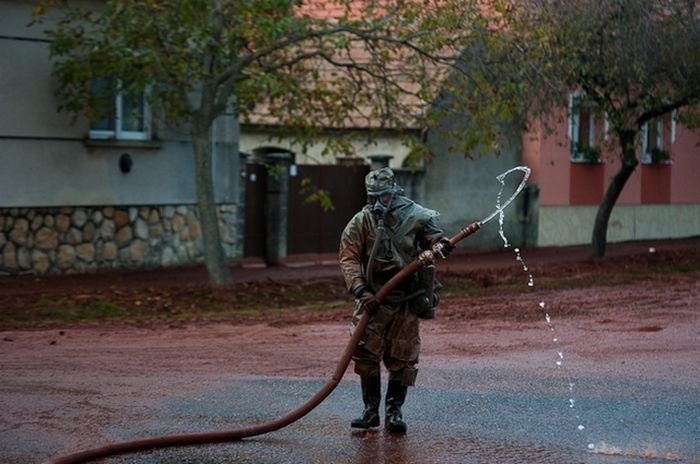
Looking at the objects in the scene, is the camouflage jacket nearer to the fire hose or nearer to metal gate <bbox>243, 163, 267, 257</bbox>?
the fire hose

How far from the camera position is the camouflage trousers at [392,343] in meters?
8.97

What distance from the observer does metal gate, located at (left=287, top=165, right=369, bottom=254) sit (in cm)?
2616

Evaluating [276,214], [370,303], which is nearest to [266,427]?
[370,303]

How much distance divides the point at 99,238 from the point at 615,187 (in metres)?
9.55

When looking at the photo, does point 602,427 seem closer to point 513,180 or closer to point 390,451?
point 390,451

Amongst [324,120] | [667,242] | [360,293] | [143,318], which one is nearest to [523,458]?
[360,293]

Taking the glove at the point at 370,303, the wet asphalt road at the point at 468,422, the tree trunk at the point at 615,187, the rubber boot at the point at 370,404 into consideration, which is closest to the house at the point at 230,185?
the tree trunk at the point at 615,187

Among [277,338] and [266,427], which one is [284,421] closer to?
[266,427]

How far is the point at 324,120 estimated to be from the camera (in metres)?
20.6

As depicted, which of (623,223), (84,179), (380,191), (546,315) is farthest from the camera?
(623,223)

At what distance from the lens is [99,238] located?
21.7 metres

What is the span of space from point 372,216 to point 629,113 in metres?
14.3

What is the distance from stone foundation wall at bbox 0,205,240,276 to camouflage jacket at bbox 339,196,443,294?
12.1 meters

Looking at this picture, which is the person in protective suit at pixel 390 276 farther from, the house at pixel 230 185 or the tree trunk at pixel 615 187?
the tree trunk at pixel 615 187
